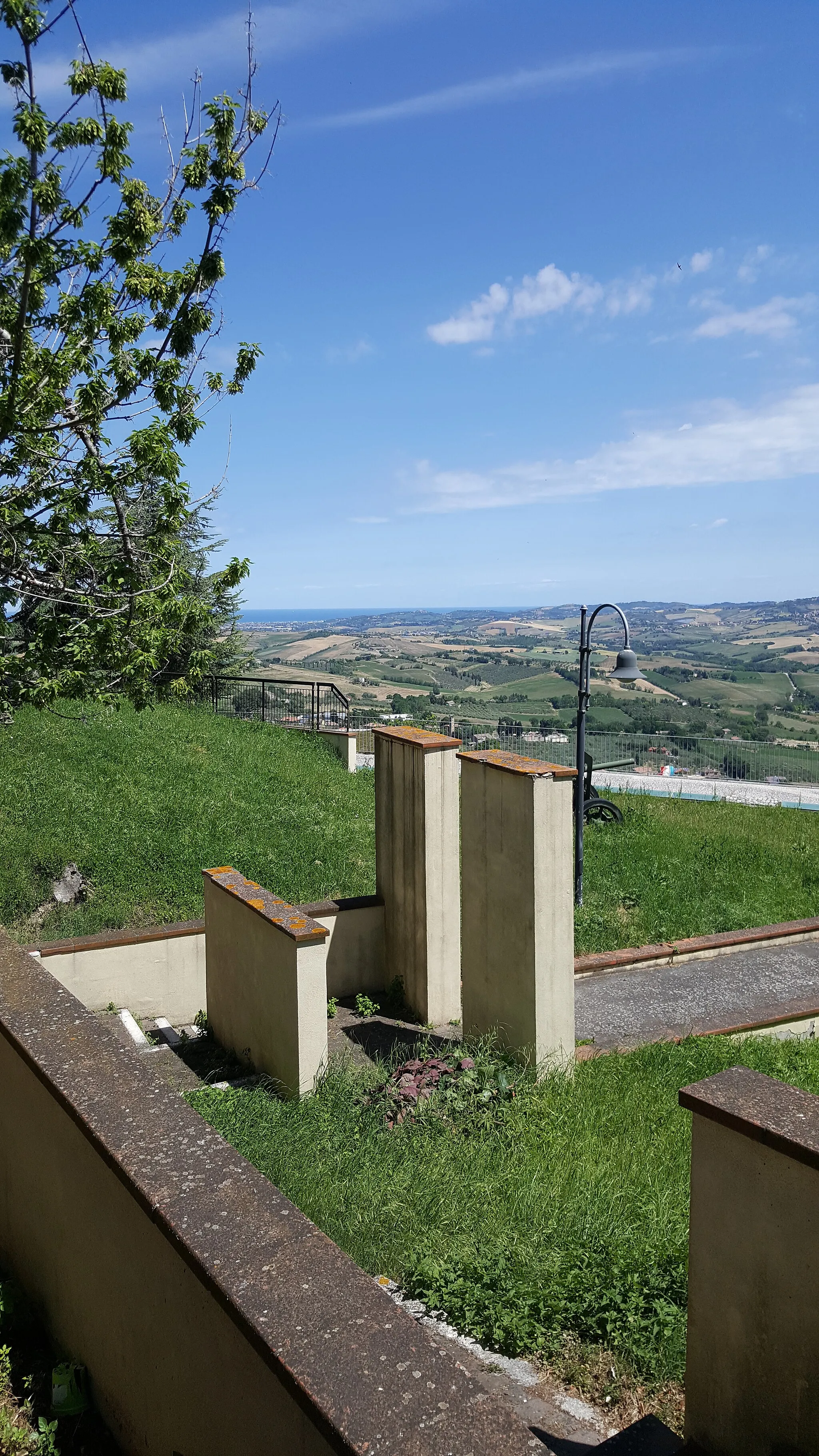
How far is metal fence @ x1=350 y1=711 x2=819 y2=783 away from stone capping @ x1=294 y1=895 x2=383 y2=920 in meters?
15.2

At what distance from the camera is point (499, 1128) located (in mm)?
5160

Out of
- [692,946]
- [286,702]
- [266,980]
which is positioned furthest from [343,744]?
[266,980]

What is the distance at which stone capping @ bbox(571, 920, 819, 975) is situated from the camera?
8539 mm

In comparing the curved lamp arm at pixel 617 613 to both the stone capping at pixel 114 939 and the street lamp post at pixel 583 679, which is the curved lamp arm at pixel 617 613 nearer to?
the street lamp post at pixel 583 679

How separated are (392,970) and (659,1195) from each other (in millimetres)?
4004

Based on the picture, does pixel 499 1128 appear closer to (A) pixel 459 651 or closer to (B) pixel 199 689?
(B) pixel 199 689

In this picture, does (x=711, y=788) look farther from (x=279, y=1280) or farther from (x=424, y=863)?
(x=279, y=1280)

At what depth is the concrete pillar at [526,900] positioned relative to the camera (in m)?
5.89

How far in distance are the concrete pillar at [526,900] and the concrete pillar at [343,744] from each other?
10.7 meters

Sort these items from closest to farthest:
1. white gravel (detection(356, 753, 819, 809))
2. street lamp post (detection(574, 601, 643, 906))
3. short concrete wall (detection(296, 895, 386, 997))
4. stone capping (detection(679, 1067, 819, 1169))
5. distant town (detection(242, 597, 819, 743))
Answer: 1. stone capping (detection(679, 1067, 819, 1169))
2. short concrete wall (detection(296, 895, 386, 997))
3. street lamp post (detection(574, 601, 643, 906))
4. white gravel (detection(356, 753, 819, 809))
5. distant town (detection(242, 597, 819, 743))

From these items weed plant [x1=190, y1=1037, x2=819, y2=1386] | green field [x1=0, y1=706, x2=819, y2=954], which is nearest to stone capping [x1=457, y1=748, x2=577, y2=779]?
weed plant [x1=190, y1=1037, x2=819, y2=1386]

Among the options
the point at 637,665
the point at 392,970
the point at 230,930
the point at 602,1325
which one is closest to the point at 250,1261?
the point at 602,1325

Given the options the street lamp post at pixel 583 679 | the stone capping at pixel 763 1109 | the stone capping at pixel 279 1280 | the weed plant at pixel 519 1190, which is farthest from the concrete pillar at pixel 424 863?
the stone capping at pixel 763 1109

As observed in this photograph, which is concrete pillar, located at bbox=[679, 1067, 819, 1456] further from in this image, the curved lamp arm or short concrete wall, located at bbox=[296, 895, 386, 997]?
the curved lamp arm
